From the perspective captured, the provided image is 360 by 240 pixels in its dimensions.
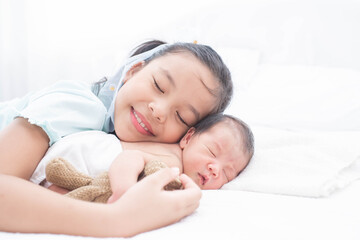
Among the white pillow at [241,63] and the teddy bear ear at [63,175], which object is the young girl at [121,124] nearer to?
the teddy bear ear at [63,175]

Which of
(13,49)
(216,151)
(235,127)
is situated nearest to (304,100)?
(235,127)

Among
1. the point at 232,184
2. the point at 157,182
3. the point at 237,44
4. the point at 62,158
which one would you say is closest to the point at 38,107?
the point at 62,158

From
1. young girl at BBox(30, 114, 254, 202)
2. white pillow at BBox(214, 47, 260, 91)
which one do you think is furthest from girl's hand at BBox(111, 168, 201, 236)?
white pillow at BBox(214, 47, 260, 91)

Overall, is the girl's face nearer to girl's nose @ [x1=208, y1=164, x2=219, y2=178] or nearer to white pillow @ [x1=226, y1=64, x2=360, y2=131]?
girl's nose @ [x1=208, y1=164, x2=219, y2=178]

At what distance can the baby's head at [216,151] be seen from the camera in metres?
1.14

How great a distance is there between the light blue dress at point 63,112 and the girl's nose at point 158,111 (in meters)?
0.17

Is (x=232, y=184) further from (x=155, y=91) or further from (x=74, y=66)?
(x=74, y=66)

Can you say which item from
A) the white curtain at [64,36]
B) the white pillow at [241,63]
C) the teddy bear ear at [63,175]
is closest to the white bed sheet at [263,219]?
the teddy bear ear at [63,175]

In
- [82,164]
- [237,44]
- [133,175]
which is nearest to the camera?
[133,175]

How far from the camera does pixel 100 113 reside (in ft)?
3.90

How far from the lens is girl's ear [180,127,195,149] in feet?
4.08

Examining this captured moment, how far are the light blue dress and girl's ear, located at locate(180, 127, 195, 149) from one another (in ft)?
0.86

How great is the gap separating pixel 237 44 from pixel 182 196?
1.88 metres

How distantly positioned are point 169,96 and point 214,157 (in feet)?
0.75
